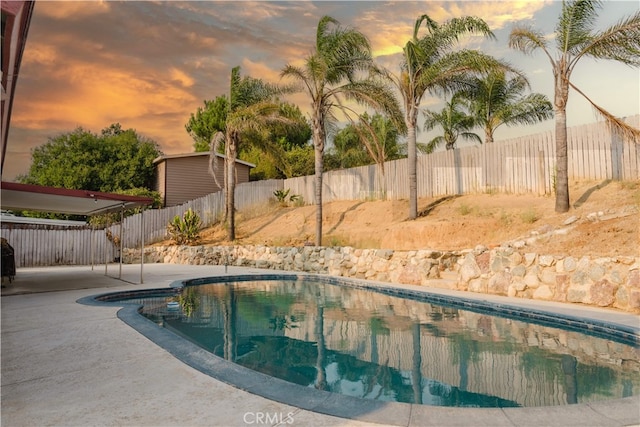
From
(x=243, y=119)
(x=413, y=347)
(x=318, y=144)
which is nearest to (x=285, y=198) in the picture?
(x=243, y=119)

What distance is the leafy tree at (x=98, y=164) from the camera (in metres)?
28.0

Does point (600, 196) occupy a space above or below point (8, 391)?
above

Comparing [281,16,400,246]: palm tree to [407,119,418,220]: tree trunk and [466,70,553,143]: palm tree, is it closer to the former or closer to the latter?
[407,119,418,220]: tree trunk

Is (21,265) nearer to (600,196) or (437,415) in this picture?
(437,415)

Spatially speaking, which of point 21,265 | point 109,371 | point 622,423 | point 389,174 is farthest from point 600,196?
point 21,265

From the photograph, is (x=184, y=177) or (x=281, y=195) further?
(x=184, y=177)

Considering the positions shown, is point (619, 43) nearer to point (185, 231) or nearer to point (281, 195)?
point (281, 195)

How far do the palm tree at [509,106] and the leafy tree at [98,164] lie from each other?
23.6 metres

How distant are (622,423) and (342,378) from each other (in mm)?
2438

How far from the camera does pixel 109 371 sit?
11.8 feet

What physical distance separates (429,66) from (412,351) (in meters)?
13.0

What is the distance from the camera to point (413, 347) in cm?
538

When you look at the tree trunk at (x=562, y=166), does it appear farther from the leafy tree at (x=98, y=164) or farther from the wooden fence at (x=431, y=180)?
the leafy tree at (x=98, y=164)

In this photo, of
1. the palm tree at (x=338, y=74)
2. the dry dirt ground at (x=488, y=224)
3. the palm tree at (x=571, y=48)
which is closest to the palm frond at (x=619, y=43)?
the palm tree at (x=571, y=48)
